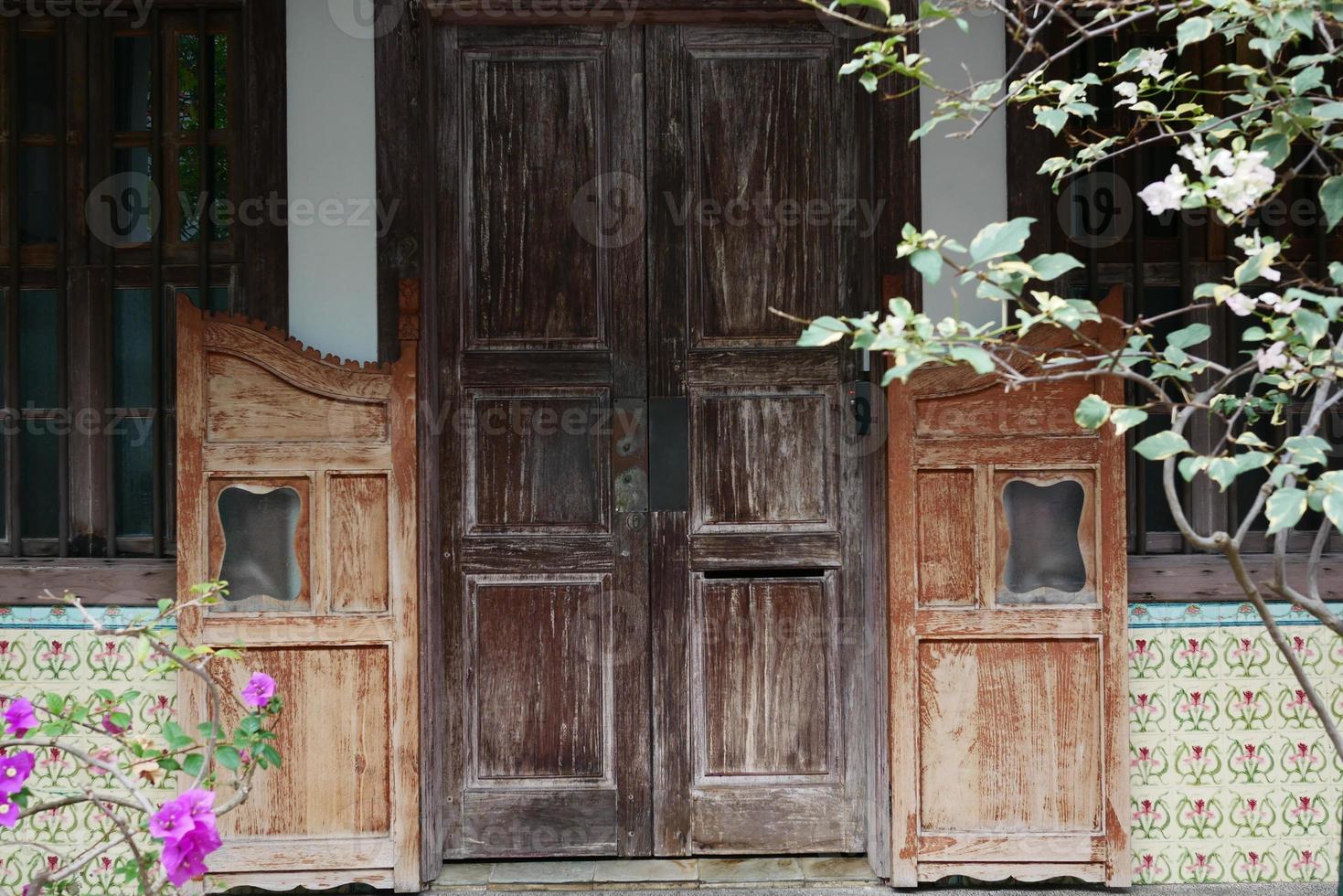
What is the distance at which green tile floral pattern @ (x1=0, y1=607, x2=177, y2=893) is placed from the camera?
10.1 feet

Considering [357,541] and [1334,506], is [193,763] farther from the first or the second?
[1334,506]

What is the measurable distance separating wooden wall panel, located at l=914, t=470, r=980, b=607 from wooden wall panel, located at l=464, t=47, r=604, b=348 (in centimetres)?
109

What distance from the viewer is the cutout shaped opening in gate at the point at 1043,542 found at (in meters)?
3.05

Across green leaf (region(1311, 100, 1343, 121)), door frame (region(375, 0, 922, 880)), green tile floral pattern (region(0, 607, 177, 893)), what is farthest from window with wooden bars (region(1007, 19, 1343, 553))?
green tile floral pattern (region(0, 607, 177, 893))

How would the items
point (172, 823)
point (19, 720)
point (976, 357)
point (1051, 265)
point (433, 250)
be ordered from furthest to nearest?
point (433, 250) < point (19, 720) < point (172, 823) < point (1051, 265) < point (976, 357)

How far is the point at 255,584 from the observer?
9.92 feet

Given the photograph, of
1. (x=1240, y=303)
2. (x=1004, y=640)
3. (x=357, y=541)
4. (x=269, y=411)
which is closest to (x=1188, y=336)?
(x=1240, y=303)

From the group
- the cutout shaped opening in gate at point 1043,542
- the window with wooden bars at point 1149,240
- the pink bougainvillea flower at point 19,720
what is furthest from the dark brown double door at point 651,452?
the pink bougainvillea flower at point 19,720

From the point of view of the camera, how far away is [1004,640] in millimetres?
3041

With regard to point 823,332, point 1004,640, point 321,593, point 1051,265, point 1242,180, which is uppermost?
point 1242,180

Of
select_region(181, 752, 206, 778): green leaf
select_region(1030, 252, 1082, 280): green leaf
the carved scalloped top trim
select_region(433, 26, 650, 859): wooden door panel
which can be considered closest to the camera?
select_region(1030, 252, 1082, 280): green leaf

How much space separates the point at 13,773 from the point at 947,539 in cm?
228

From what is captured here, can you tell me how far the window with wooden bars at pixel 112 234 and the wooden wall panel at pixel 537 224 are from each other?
0.67 meters

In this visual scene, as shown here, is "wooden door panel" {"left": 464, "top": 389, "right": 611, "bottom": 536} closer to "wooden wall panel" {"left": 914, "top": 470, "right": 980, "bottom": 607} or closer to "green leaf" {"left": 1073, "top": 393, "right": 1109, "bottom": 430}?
"wooden wall panel" {"left": 914, "top": 470, "right": 980, "bottom": 607}
